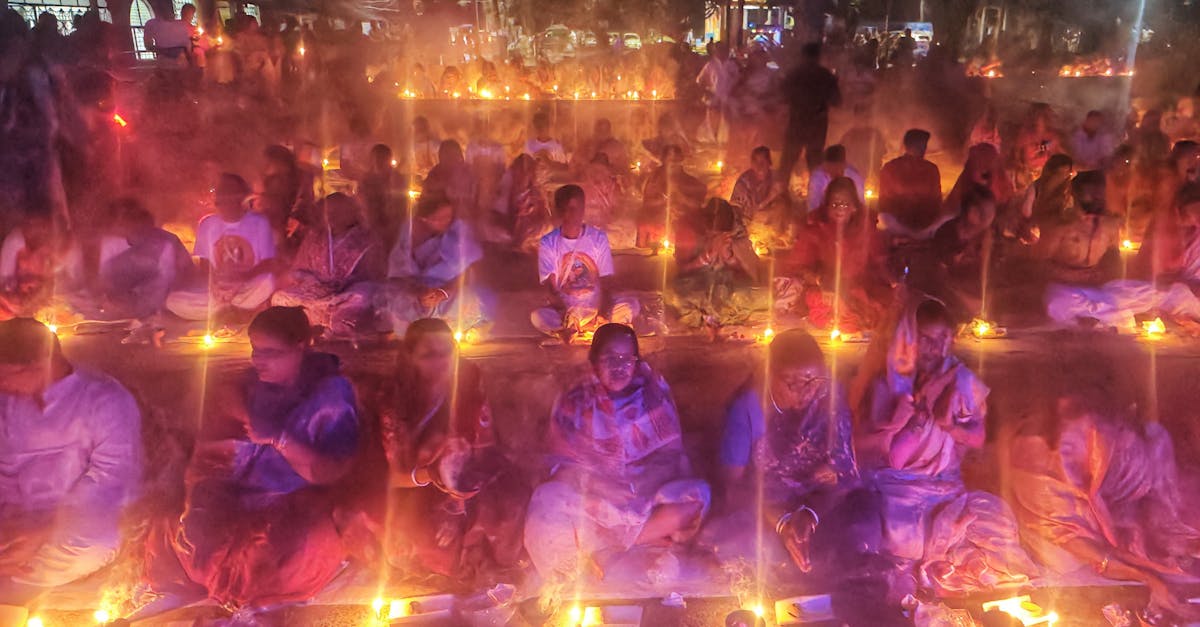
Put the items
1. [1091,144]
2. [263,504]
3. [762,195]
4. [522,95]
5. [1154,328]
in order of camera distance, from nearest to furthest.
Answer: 1. [263,504]
2. [1154,328]
3. [762,195]
4. [1091,144]
5. [522,95]

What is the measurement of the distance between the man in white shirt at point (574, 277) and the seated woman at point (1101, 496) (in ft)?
8.09

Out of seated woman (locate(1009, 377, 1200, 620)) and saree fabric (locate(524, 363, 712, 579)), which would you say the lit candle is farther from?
saree fabric (locate(524, 363, 712, 579))

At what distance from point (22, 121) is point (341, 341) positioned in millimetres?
3783

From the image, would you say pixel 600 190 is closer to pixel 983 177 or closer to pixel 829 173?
pixel 829 173

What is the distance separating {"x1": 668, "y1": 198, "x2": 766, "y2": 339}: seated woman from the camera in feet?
16.7

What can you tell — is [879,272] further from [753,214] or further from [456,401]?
[456,401]

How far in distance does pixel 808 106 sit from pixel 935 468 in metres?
5.11

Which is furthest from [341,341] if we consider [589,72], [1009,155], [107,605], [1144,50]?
[1144,50]

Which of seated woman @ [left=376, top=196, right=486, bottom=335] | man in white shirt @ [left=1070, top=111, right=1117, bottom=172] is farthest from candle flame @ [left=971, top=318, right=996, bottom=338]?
man in white shirt @ [left=1070, top=111, right=1117, bottom=172]

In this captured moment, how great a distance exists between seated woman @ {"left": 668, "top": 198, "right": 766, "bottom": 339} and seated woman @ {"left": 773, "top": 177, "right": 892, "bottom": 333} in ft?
0.89

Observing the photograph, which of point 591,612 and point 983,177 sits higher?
point 983,177

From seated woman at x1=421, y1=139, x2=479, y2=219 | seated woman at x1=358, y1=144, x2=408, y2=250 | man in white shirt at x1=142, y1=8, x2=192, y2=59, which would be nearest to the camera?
seated woman at x1=358, y1=144, x2=408, y2=250

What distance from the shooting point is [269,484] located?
3.70 meters

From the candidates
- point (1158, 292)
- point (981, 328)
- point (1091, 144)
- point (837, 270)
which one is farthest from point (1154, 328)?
point (1091, 144)
